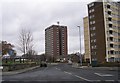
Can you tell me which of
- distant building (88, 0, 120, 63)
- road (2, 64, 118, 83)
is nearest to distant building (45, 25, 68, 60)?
distant building (88, 0, 120, 63)

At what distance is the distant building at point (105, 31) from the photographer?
284 ft

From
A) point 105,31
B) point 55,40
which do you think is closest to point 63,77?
point 105,31

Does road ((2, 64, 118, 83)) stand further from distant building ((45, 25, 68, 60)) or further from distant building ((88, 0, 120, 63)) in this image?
distant building ((45, 25, 68, 60))

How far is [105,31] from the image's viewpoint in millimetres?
87062

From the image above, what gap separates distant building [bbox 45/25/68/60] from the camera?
412ft

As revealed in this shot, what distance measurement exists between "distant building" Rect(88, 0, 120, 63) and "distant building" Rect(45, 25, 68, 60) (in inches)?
1388

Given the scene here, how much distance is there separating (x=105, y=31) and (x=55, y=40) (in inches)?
1961

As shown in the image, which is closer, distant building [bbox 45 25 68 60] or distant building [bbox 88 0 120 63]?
distant building [bbox 88 0 120 63]

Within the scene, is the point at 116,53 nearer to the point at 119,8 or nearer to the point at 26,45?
the point at 119,8

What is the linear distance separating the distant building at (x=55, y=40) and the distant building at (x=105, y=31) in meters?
35.2

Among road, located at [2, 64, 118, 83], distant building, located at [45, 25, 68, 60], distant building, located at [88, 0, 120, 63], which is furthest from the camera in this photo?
distant building, located at [45, 25, 68, 60]

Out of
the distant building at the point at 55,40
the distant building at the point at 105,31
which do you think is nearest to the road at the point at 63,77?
the distant building at the point at 105,31

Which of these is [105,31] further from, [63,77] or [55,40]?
[63,77]

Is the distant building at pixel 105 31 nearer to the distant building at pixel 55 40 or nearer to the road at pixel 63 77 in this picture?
the distant building at pixel 55 40
